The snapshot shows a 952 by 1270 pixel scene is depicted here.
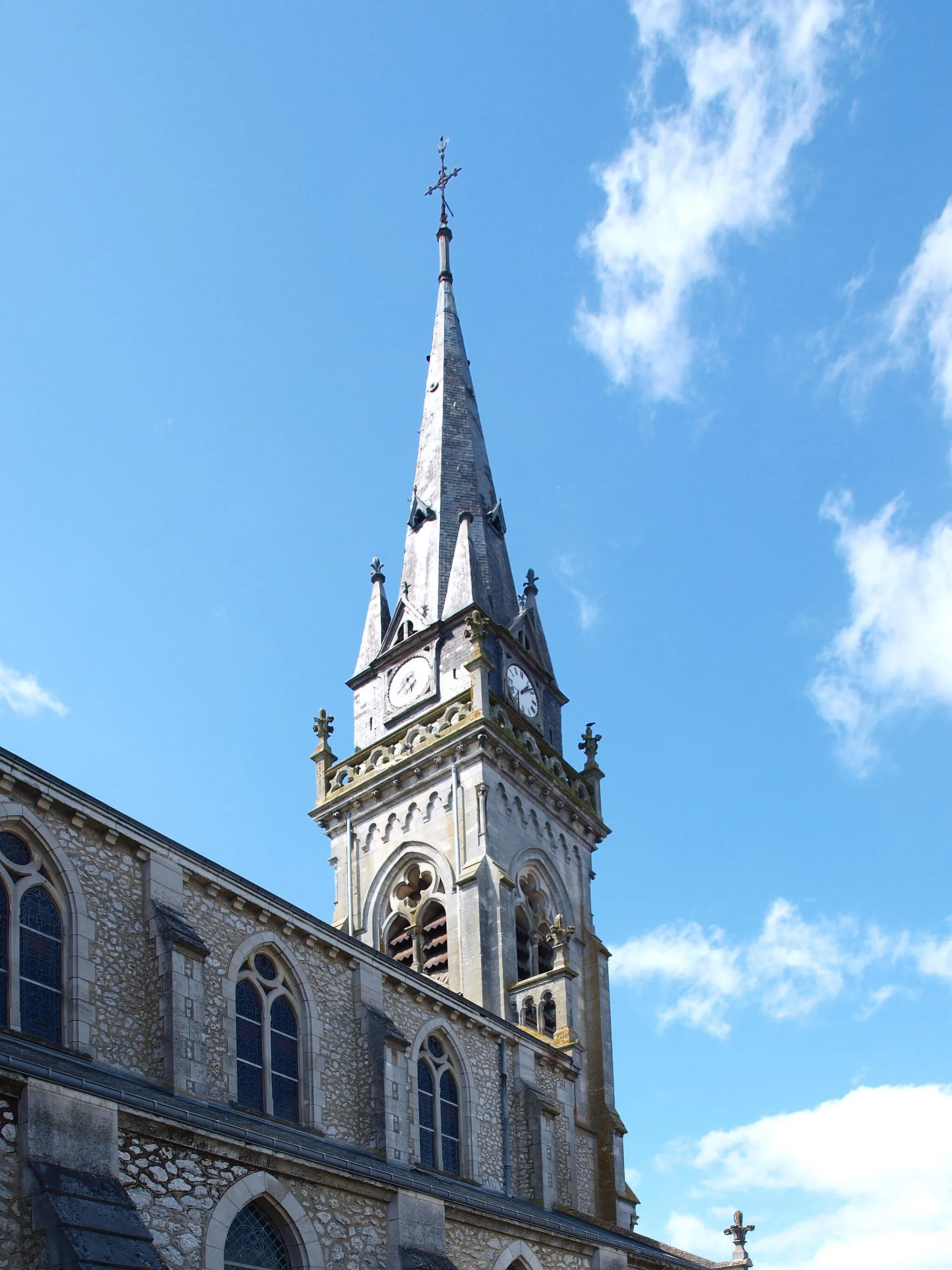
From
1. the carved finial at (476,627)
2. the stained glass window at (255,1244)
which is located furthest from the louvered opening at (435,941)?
the stained glass window at (255,1244)

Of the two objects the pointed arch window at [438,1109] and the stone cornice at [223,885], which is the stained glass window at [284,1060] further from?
the pointed arch window at [438,1109]

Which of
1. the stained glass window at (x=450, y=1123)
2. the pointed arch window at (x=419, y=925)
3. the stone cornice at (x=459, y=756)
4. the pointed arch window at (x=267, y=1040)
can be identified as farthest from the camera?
the stone cornice at (x=459, y=756)

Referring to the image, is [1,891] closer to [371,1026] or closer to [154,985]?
[154,985]

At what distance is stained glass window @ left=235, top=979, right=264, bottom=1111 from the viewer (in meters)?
15.5

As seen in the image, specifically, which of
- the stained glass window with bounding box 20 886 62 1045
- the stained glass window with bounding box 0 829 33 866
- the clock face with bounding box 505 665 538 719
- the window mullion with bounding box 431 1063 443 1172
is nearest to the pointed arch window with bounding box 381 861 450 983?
the clock face with bounding box 505 665 538 719

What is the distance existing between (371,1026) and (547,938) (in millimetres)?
11817

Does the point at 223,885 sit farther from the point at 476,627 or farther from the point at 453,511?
the point at 453,511

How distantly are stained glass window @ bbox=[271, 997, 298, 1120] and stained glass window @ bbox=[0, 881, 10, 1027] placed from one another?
4051mm

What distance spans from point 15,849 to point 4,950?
105cm

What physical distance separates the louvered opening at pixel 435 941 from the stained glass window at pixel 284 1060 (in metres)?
10.6

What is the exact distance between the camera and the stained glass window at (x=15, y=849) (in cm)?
1341

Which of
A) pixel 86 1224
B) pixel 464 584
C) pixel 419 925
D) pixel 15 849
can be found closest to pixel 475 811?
pixel 419 925

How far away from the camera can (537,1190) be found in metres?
20.2

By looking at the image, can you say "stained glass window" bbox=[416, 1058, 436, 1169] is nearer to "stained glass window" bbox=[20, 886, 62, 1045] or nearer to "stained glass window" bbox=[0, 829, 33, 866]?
"stained glass window" bbox=[20, 886, 62, 1045]
